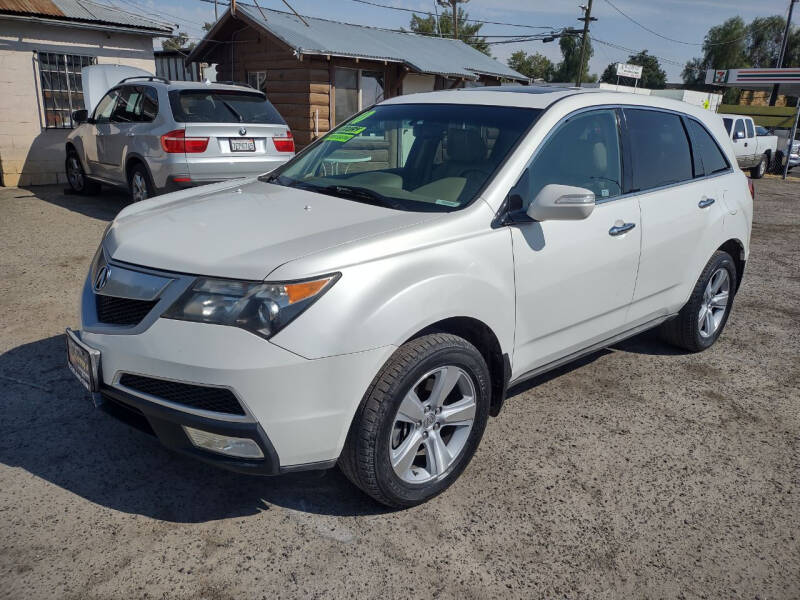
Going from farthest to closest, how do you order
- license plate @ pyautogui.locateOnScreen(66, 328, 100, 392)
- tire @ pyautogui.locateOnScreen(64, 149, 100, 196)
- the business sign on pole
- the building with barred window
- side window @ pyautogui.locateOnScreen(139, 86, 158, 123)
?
the business sign on pole → the building with barred window → tire @ pyautogui.locateOnScreen(64, 149, 100, 196) → side window @ pyautogui.locateOnScreen(139, 86, 158, 123) → license plate @ pyautogui.locateOnScreen(66, 328, 100, 392)

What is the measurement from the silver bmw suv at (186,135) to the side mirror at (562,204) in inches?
231

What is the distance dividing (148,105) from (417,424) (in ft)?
23.6

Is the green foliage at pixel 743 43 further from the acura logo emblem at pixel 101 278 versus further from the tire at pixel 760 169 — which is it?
the acura logo emblem at pixel 101 278

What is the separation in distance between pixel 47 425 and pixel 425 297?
7.51 feet

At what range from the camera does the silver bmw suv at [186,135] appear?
7.85 m

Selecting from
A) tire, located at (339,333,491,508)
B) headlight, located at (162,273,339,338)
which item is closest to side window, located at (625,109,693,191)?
tire, located at (339,333,491,508)

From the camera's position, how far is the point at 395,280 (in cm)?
254

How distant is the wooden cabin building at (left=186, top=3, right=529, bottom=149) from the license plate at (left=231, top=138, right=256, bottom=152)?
7.55 metres

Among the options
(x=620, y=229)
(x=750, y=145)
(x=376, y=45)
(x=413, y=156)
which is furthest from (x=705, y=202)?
(x=750, y=145)

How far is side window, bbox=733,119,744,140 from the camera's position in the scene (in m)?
17.8

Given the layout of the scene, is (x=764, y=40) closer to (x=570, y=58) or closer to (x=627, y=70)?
(x=570, y=58)

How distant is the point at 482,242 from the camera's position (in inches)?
113

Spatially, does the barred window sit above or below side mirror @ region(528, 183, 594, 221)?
above

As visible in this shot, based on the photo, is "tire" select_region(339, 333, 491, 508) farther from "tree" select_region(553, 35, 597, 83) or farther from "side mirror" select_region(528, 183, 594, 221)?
"tree" select_region(553, 35, 597, 83)
